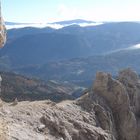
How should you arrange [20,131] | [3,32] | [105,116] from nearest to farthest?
[3,32] → [20,131] → [105,116]

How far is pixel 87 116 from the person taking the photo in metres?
52.5

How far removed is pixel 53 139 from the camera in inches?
1499

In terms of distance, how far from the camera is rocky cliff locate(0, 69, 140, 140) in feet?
123

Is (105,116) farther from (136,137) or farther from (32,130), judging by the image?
(32,130)

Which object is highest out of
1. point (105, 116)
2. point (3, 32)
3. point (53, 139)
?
point (3, 32)

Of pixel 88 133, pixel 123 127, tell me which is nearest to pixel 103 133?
pixel 88 133

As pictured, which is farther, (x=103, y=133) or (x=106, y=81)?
(x=106, y=81)

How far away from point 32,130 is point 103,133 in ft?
43.9

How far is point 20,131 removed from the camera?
3428 centimetres

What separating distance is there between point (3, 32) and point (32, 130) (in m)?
11.2

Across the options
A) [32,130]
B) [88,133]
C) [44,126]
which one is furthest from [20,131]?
[88,133]

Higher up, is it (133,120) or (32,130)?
(32,130)

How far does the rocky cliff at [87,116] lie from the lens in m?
37.5

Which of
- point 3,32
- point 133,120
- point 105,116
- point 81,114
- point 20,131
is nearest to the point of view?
point 3,32
